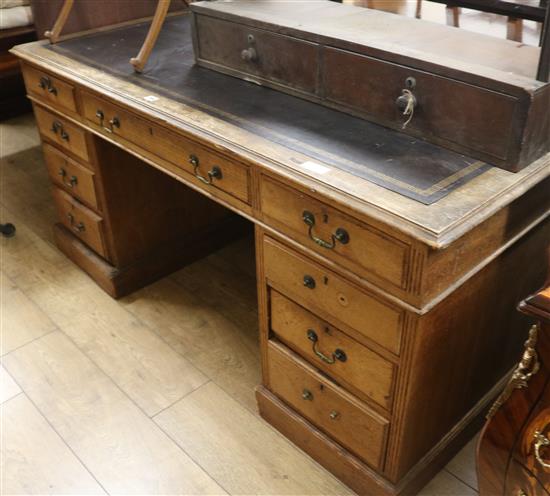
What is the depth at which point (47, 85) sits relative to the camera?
1.97 m

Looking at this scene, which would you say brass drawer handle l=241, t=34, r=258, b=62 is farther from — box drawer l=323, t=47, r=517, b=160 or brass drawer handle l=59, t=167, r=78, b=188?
brass drawer handle l=59, t=167, r=78, b=188

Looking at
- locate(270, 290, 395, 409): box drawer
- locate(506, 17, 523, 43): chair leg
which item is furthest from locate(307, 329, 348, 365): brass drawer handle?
locate(506, 17, 523, 43): chair leg

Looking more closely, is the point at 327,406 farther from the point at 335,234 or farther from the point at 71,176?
the point at 71,176

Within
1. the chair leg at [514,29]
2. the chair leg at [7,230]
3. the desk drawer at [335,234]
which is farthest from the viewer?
the chair leg at [7,230]

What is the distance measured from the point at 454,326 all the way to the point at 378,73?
0.54 m

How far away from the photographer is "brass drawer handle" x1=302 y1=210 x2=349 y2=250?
3.90 feet

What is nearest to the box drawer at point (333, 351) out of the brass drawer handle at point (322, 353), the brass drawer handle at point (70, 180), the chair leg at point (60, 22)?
the brass drawer handle at point (322, 353)

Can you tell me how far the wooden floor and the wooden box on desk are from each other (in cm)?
85

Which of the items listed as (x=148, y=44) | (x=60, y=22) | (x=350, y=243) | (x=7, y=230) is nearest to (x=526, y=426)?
(x=350, y=243)

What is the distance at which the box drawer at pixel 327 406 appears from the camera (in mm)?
1423

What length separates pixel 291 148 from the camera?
1312 millimetres

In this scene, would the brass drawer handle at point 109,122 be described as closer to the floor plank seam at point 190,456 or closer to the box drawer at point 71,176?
the box drawer at point 71,176

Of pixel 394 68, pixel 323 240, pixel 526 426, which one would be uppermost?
pixel 394 68

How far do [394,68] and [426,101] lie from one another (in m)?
0.10
